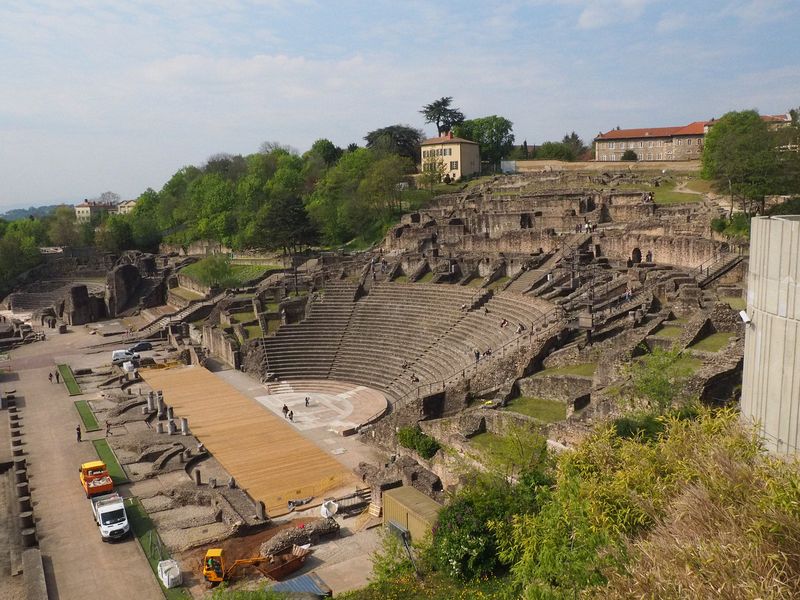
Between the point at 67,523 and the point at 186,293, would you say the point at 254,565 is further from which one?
the point at 186,293

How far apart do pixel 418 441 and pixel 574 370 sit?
7.13 meters

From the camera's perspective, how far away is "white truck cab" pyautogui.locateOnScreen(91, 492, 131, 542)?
2119 cm

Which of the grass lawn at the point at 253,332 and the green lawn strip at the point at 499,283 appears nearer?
the green lawn strip at the point at 499,283

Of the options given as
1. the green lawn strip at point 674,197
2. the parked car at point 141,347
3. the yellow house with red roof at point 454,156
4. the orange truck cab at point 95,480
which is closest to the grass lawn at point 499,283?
the green lawn strip at point 674,197

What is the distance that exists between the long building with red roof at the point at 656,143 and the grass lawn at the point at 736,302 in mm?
54373

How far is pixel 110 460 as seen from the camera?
93.5 ft

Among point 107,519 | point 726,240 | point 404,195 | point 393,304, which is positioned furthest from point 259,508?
point 404,195

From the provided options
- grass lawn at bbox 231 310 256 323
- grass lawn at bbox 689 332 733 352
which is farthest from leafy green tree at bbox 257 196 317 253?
grass lawn at bbox 689 332 733 352

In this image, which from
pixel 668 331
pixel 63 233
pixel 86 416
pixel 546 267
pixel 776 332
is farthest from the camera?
pixel 63 233

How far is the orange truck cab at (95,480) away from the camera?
2430 cm

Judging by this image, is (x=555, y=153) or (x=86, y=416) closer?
(x=86, y=416)

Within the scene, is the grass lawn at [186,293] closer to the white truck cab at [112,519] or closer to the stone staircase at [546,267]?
the stone staircase at [546,267]

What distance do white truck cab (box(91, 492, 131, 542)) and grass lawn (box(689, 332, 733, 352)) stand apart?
2027 cm

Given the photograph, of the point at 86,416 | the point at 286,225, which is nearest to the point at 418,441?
the point at 86,416
